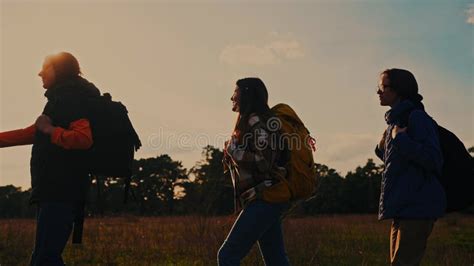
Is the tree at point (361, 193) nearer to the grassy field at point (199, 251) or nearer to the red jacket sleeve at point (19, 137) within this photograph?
the grassy field at point (199, 251)

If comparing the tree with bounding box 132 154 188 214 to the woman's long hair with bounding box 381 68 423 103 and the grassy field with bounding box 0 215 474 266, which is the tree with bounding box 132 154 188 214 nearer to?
the grassy field with bounding box 0 215 474 266

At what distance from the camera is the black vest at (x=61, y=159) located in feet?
12.3

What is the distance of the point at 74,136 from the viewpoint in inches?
145

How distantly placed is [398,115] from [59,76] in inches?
94.3

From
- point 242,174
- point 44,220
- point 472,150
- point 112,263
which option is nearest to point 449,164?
point 242,174

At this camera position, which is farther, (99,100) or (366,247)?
(366,247)

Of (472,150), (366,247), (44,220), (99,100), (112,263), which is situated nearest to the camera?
(44,220)

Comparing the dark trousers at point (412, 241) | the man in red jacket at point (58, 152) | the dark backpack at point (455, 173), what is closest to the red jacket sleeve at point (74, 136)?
the man in red jacket at point (58, 152)

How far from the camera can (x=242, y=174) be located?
3.91 m

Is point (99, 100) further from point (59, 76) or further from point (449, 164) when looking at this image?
point (449, 164)

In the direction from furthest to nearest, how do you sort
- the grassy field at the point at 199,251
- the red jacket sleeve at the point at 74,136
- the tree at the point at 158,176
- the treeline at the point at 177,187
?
1. the tree at the point at 158,176
2. the treeline at the point at 177,187
3. the grassy field at the point at 199,251
4. the red jacket sleeve at the point at 74,136

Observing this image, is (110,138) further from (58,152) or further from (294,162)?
(294,162)

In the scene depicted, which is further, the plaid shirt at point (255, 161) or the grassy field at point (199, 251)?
the grassy field at point (199, 251)

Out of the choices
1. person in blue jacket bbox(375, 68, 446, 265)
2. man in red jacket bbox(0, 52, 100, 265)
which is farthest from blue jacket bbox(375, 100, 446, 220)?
man in red jacket bbox(0, 52, 100, 265)
